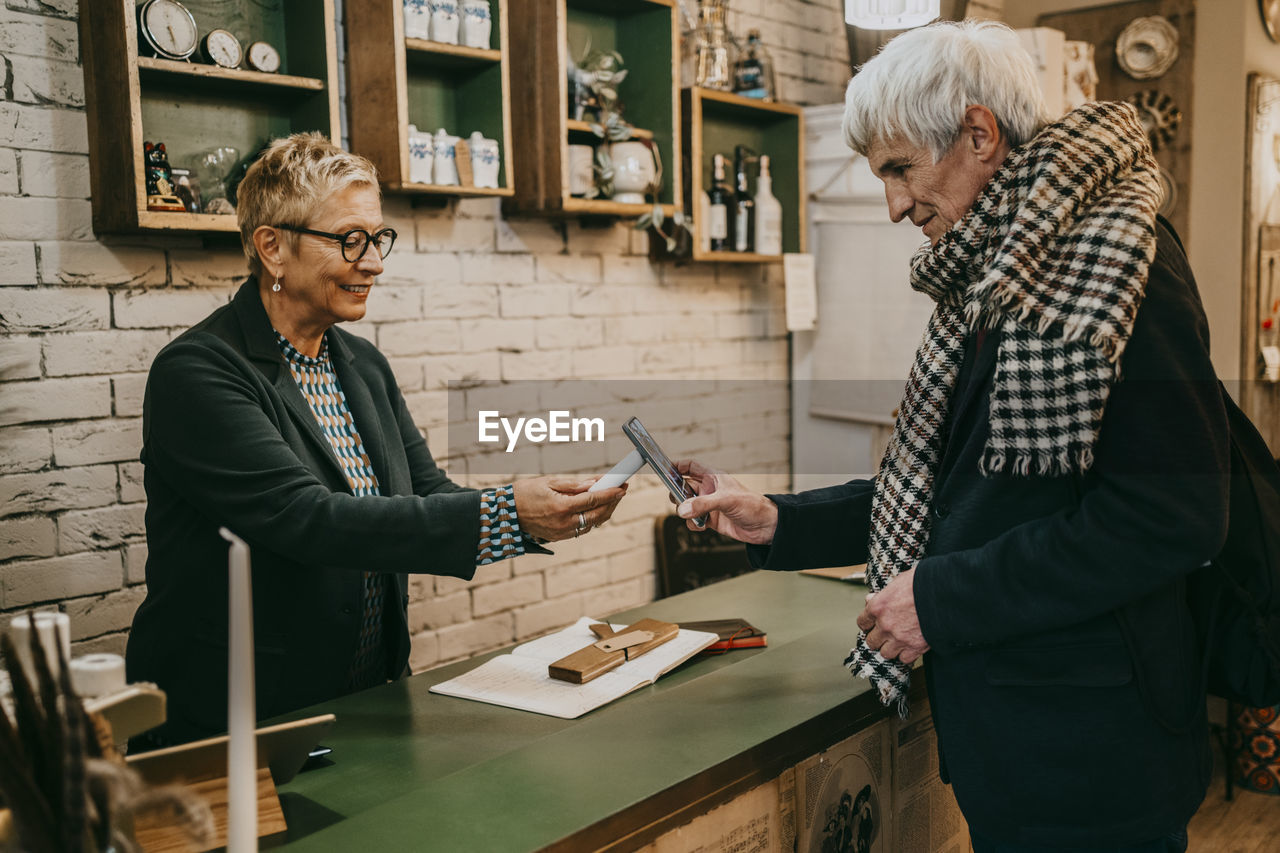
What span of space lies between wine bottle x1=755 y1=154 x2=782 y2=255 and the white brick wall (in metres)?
0.21

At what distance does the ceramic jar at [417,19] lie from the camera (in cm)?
253

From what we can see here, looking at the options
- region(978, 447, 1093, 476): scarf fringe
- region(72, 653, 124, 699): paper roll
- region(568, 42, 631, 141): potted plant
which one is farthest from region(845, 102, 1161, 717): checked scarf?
region(568, 42, 631, 141): potted plant

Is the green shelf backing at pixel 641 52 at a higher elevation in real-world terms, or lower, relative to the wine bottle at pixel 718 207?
higher

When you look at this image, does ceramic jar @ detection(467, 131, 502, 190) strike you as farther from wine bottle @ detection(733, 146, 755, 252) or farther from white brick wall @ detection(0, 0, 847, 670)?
wine bottle @ detection(733, 146, 755, 252)

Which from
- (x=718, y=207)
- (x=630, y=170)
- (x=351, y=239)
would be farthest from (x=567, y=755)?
(x=718, y=207)

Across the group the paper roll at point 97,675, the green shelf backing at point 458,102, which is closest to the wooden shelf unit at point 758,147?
the green shelf backing at point 458,102

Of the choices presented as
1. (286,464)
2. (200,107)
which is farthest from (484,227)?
(286,464)

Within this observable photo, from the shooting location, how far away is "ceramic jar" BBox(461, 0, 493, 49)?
265cm

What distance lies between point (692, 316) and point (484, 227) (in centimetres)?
93

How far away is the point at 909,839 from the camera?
1925mm

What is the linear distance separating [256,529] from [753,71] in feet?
8.17

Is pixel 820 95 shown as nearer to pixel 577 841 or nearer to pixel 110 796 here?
pixel 577 841

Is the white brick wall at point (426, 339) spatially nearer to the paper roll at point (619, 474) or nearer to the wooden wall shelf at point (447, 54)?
the wooden wall shelf at point (447, 54)

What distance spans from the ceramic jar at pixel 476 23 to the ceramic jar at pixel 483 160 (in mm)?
219
